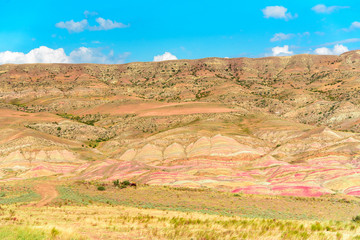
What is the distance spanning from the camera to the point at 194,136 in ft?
302

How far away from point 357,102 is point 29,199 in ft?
450

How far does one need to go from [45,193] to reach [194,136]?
179ft

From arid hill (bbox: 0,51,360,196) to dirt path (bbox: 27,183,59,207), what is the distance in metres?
14.0

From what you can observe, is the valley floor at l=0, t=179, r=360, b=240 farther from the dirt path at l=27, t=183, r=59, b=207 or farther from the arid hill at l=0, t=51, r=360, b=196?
the arid hill at l=0, t=51, r=360, b=196

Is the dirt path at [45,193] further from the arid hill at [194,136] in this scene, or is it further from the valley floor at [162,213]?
the arid hill at [194,136]

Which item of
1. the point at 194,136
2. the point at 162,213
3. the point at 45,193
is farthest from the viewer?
the point at 194,136

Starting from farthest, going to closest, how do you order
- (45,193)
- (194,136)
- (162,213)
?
(194,136) < (45,193) < (162,213)

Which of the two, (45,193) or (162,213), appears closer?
(162,213)

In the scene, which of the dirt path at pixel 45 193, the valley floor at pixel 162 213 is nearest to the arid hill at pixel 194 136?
the valley floor at pixel 162 213

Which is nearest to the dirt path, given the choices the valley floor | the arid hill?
the valley floor

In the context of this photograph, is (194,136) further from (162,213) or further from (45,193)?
(162,213)

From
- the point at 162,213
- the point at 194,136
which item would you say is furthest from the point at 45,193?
the point at 194,136

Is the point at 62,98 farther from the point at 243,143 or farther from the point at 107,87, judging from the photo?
the point at 243,143

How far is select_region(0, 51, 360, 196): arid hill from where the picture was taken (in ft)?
185
